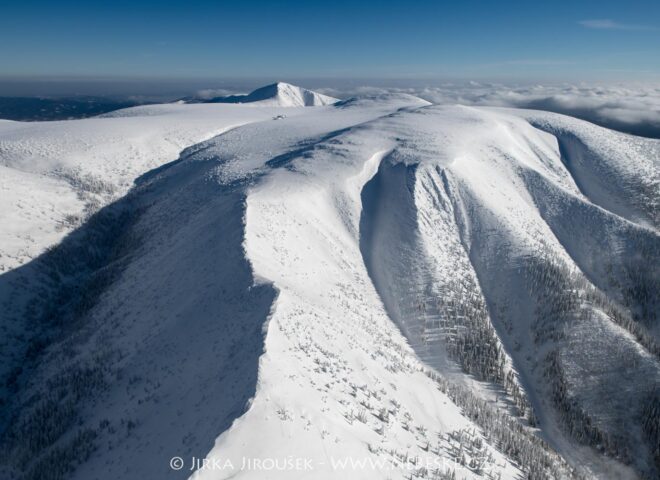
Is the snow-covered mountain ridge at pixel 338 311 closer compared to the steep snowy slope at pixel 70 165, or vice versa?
the snow-covered mountain ridge at pixel 338 311

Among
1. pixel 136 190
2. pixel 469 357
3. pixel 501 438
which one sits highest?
pixel 136 190

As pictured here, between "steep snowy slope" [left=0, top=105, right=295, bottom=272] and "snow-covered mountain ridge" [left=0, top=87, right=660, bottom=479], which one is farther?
"steep snowy slope" [left=0, top=105, right=295, bottom=272]

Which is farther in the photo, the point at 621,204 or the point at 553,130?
the point at 553,130

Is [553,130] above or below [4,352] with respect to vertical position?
above

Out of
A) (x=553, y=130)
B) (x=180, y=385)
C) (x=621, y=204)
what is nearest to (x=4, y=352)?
(x=180, y=385)

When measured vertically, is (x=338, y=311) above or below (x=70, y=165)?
below

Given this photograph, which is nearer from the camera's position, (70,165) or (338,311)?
(338,311)

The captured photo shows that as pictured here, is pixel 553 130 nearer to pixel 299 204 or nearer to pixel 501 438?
pixel 299 204

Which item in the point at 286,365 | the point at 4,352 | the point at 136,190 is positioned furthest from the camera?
the point at 136,190
